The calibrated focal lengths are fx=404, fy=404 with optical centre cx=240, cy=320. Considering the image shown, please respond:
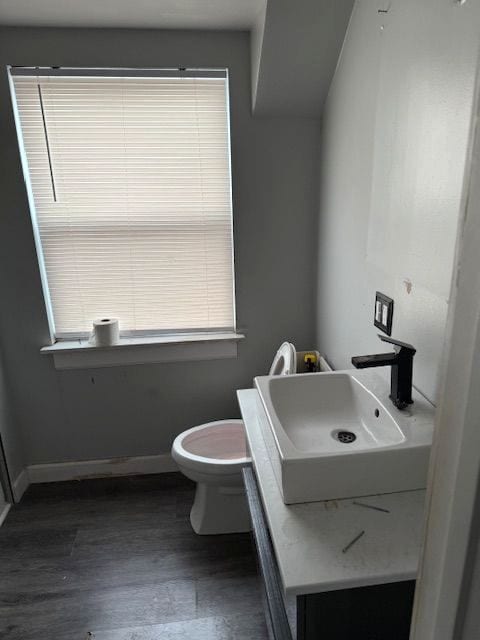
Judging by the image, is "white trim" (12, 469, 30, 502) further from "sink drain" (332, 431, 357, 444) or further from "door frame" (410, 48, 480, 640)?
"door frame" (410, 48, 480, 640)

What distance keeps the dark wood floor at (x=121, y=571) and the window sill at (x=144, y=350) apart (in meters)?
0.70

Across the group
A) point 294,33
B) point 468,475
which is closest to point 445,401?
point 468,475

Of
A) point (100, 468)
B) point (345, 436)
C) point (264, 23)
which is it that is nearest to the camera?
point (345, 436)

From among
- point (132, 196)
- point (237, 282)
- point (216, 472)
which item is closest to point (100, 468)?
point (216, 472)

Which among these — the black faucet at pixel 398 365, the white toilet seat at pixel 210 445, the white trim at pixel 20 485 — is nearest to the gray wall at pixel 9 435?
the white trim at pixel 20 485

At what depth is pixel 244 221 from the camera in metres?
2.01

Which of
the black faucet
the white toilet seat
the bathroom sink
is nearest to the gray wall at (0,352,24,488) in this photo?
the white toilet seat

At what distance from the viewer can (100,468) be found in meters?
2.27

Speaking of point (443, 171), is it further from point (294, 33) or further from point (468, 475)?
point (294, 33)

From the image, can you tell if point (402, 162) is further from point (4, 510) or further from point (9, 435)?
point (4, 510)

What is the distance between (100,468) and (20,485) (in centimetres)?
40

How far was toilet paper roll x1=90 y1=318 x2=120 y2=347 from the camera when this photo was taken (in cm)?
201

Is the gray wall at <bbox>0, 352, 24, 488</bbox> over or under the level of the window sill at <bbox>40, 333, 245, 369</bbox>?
under

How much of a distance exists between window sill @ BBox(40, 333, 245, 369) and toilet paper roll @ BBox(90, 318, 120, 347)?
0.03 metres
